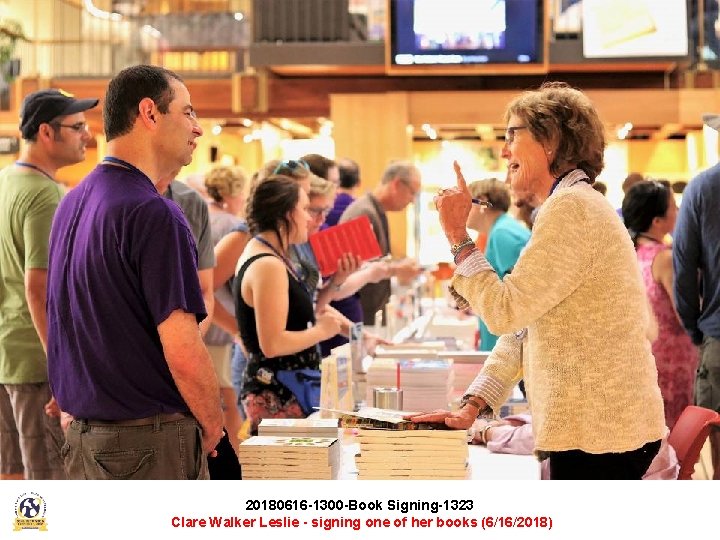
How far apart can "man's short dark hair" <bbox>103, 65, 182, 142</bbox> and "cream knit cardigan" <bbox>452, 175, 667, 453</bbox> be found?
2.54 ft

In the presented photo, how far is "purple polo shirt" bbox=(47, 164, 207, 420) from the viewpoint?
221 cm

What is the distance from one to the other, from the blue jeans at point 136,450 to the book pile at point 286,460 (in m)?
0.23

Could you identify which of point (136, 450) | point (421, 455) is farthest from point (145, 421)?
point (421, 455)

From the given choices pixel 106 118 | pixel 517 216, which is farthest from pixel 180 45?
pixel 106 118

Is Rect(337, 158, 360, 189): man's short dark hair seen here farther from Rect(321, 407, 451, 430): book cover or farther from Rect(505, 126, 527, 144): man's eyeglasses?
Rect(505, 126, 527, 144): man's eyeglasses

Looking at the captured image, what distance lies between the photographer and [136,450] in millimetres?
2264

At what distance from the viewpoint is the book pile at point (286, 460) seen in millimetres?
2514

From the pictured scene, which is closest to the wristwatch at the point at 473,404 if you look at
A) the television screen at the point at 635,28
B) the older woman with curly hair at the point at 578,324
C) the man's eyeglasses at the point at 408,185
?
the older woman with curly hair at the point at 578,324

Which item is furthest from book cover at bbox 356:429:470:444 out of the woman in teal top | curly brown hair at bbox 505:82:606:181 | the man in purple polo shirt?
the woman in teal top

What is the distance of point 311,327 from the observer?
145 inches

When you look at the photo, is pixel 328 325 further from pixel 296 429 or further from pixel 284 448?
pixel 284 448

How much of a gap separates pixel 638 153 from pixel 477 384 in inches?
426

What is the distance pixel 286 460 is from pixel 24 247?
1.56 m
